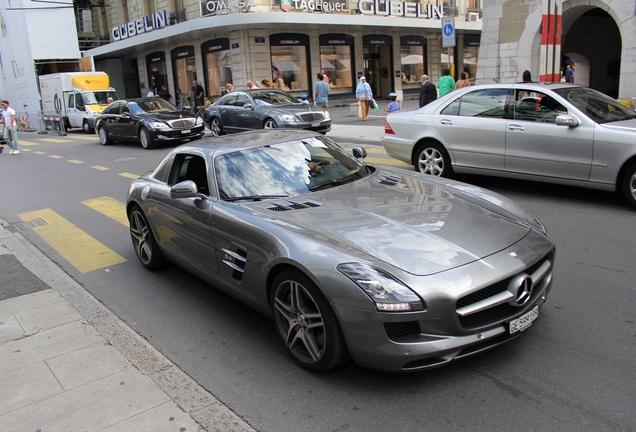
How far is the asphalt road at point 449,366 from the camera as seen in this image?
3.00 meters

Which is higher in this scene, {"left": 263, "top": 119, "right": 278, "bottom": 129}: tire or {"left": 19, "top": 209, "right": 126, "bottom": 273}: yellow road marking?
{"left": 263, "top": 119, "right": 278, "bottom": 129}: tire

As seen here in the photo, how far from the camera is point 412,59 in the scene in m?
34.5

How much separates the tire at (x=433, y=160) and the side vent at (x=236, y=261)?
5302mm

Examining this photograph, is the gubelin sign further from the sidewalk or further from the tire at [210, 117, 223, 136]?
the sidewalk

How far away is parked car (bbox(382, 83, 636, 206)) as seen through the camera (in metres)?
6.86

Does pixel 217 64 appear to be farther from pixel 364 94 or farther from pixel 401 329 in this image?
pixel 401 329

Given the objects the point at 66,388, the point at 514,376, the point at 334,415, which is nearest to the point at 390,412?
the point at 334,415

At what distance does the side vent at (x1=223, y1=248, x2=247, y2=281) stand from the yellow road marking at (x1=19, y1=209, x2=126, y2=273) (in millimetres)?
2652

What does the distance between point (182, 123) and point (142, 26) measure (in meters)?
17.8

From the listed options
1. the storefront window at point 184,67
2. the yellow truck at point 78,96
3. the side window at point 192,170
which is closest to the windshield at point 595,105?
the side window at point 192,170

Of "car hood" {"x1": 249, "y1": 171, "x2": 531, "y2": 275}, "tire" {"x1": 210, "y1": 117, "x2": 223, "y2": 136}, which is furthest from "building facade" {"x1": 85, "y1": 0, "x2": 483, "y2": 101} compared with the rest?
"car hood" {"x1": 249, "y1": 171, "x2": 531, "y2": 275}

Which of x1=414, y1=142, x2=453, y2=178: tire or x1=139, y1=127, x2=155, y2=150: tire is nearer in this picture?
x1=414, y1=142, x2=453, y2=178: tire

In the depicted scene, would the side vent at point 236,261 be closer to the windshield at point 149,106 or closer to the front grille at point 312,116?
the front grille at point 312,116

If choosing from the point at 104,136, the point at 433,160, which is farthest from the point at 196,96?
the point at 433,160
